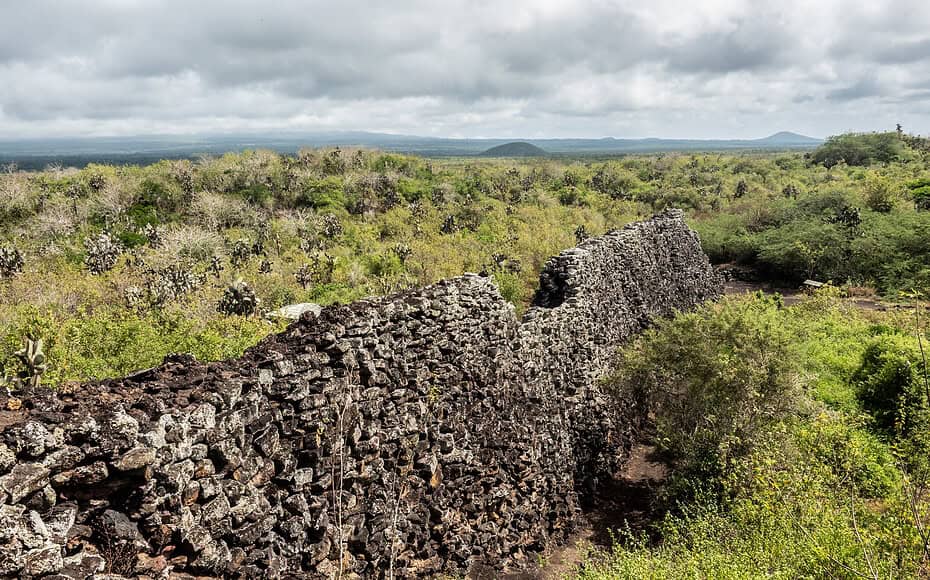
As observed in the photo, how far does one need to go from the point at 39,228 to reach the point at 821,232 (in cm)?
5382

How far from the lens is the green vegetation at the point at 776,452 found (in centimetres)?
758

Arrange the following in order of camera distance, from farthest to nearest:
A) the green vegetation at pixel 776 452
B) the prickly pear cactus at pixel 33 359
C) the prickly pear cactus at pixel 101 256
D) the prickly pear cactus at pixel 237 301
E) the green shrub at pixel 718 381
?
the prickly pear cactus at pixel 101 256 < the prickly pear cactus at pixel 237 301 < the green shrub at pixel 718 381 < the prickly pear cactus at pixel 33 359 < the green vegetation at pixel 776 452

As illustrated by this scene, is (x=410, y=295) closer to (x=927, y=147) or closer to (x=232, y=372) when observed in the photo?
(x=232, y=372)

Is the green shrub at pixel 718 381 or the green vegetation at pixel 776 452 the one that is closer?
the green vegetation at pixel 776 452

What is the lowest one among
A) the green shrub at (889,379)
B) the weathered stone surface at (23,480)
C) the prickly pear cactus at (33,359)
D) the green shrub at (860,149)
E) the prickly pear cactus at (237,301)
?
the green shrub at (889,379)

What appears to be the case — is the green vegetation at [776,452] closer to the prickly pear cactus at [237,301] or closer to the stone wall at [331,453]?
the stone wall at [331,453]

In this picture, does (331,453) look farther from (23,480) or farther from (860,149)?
(860,149)

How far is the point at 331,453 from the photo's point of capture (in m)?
7.98

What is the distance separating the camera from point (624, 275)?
2134cm

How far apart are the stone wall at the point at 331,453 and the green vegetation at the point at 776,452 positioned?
224cm

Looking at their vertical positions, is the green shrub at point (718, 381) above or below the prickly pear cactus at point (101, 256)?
below

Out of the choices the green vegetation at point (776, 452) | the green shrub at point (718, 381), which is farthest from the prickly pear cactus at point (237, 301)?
the green shrub at point (718, 381)

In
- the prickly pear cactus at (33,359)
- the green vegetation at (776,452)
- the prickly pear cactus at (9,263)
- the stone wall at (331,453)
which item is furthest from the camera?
the prickly pear cactus at (9,263)

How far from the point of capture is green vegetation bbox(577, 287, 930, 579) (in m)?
7.58
